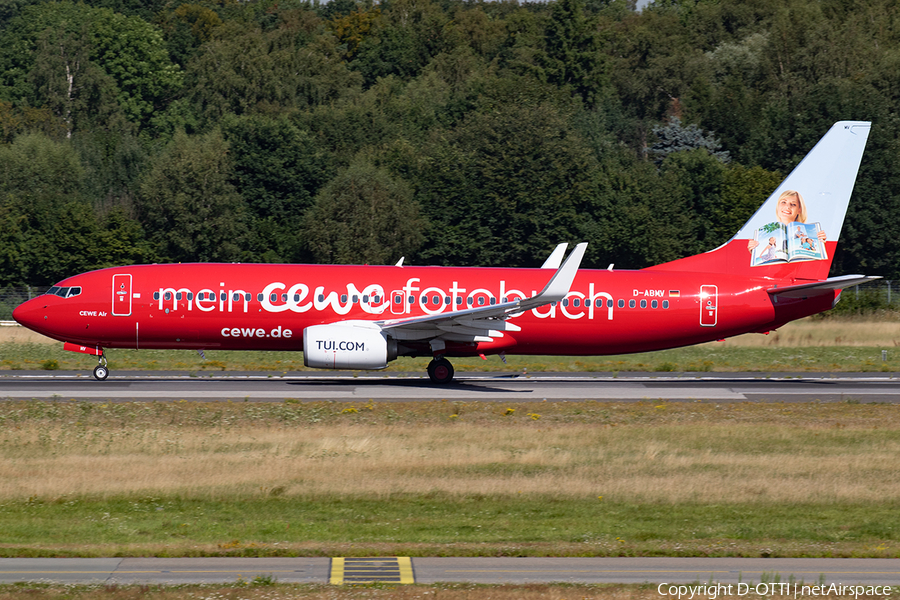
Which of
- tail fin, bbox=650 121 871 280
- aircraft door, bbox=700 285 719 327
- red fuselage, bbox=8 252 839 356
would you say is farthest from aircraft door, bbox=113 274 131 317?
tail fin, bbox=650 121 871 280

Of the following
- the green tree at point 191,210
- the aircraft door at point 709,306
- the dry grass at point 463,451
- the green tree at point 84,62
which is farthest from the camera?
the green tree at point 84,62

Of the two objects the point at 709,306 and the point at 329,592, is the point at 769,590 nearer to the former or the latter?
the point at 329,592

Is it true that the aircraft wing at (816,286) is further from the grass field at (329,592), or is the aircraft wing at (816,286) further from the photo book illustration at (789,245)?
the grass field at (329,592)

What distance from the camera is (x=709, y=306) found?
39312 mm

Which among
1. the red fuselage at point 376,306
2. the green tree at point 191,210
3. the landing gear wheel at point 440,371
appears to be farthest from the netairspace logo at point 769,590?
the green tree at point 191,210

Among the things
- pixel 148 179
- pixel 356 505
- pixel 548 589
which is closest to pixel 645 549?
pixel 548 589

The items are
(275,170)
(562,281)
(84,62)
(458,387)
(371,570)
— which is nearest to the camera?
(371,570)

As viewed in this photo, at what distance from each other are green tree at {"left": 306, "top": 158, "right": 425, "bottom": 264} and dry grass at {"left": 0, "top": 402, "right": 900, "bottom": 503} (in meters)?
46.0

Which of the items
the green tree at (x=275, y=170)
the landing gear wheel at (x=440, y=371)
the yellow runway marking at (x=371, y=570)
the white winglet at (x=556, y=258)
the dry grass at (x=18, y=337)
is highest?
the green tree at (x=275, y=170)

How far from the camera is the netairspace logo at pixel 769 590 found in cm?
1382

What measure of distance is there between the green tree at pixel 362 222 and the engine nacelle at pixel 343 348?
40.2 metres

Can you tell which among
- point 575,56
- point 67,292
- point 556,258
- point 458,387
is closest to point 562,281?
point 556,258

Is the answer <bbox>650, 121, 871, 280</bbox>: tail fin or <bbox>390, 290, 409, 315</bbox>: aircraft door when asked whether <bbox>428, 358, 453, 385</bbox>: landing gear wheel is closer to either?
<bbox>390, 290, 409, 315</bbox>: aircraft door

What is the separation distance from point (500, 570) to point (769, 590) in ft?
11.8
